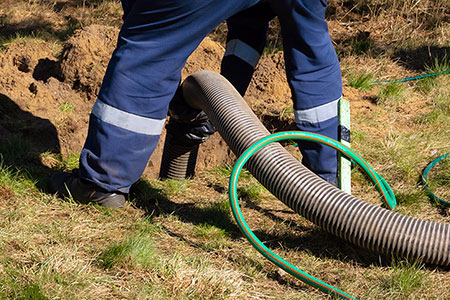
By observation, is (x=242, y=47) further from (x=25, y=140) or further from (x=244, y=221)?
(x=25, y=140)

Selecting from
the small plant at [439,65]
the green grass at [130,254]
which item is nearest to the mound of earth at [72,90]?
the small plant at [439,65]

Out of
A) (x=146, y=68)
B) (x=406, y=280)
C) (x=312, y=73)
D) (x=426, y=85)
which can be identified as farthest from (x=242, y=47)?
(x=426, y=85)

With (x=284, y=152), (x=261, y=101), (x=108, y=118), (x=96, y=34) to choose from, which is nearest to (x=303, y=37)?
(x=284, y=152)

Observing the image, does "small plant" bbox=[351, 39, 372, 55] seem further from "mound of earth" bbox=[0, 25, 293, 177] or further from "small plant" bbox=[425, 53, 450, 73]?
"mound of earth" bbox=[0, 25, 293, 177]

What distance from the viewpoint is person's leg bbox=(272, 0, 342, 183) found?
9.76 ft

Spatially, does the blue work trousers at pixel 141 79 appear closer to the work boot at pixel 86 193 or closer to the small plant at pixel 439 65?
the work boot at pixel 86 193

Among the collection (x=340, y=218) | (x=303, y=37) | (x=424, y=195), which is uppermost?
(x=303, y=37)

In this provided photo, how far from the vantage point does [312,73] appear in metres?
3.10

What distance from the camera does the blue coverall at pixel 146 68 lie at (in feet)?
8.75

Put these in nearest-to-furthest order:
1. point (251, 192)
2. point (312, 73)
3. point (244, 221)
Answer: point (244, 221) → point (312, 73) → point (251, 192)

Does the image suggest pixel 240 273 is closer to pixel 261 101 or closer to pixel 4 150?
pixel 4 150

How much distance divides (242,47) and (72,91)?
183 cm

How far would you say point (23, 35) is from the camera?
18.9ft

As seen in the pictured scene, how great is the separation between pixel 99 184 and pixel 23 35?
137 inches
